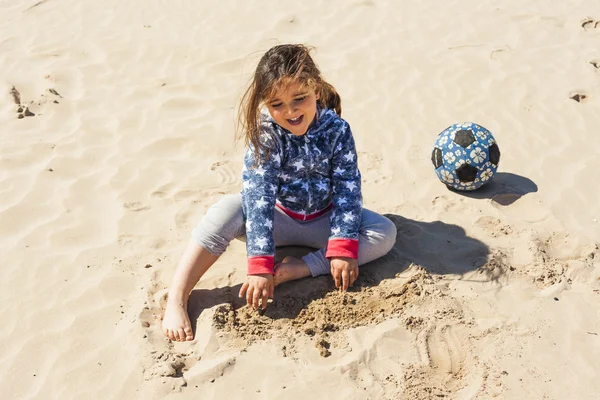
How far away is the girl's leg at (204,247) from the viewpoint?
3023mm

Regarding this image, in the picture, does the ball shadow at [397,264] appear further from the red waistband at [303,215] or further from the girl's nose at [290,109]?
the girl's nose at [290,109]

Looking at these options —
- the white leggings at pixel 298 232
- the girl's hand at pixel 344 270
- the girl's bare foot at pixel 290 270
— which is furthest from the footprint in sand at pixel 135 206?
the girl's hand at pixel 344 270

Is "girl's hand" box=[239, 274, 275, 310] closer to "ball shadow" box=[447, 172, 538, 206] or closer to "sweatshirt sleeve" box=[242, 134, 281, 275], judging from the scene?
"sweatshirt sleeve" box=[242, 134, 281, 275]

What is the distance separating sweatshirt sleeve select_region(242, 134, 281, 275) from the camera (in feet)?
9.82

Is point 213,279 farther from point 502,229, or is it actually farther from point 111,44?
point 111,44

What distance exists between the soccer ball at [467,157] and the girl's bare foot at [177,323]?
1.81m

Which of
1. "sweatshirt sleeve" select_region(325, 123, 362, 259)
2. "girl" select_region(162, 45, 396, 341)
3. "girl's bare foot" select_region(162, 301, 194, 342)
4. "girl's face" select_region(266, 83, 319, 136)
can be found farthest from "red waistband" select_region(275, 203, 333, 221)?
"girl's bare foot" select_region(162, 301, 194, 342)

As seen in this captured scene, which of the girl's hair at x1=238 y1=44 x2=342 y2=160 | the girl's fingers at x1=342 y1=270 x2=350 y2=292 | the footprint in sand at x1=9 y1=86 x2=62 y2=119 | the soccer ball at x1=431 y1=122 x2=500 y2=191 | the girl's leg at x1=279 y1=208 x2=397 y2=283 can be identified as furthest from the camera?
the footprint in sand at x1=9 y1=86 x2=62 y2=119

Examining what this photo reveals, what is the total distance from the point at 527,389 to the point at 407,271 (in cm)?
85

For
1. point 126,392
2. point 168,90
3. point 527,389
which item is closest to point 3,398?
point 126,392

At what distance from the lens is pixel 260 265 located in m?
2.97

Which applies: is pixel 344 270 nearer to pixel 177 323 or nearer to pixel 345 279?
pixel 345 279

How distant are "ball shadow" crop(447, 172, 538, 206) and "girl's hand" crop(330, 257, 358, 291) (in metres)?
1.18

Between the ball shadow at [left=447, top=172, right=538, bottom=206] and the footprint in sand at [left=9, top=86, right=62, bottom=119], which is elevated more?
the footprint in sand at [left=9, top=86, right=62, bottom=119]
